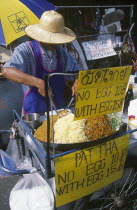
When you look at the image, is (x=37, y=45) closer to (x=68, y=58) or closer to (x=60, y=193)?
(x=68, y=58)

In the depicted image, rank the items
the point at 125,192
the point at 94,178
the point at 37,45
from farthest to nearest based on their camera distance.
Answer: the point at 37,45
the point at 125,192
the point at 94,178

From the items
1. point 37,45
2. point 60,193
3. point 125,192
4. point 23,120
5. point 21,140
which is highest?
point 37,45

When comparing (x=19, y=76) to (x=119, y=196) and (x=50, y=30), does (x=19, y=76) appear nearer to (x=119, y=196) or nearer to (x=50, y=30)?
(x=50, y=30)

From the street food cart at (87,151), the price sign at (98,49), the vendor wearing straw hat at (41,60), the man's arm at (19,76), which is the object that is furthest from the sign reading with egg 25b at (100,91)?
the price sign at (98,49)

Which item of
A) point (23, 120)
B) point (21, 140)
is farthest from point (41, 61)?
point (21, 140)

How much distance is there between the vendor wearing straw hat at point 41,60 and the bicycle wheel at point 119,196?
1.45 m

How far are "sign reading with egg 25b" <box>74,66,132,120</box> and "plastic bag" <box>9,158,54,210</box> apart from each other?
0.91 meters

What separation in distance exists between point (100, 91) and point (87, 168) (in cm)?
69

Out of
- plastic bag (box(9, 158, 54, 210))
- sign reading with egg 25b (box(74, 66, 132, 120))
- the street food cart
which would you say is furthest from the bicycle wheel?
sign reading with egg 25b (box(74, 66, 132, 120))

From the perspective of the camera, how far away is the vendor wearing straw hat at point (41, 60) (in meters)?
2.59

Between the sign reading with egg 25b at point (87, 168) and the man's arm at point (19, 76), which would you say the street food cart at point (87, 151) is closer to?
the sign reading with egg 25b at point (87, 168)

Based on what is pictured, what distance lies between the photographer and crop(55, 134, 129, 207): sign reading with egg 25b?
5.35 feet

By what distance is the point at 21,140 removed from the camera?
2.27 m

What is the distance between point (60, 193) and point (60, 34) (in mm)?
1988
